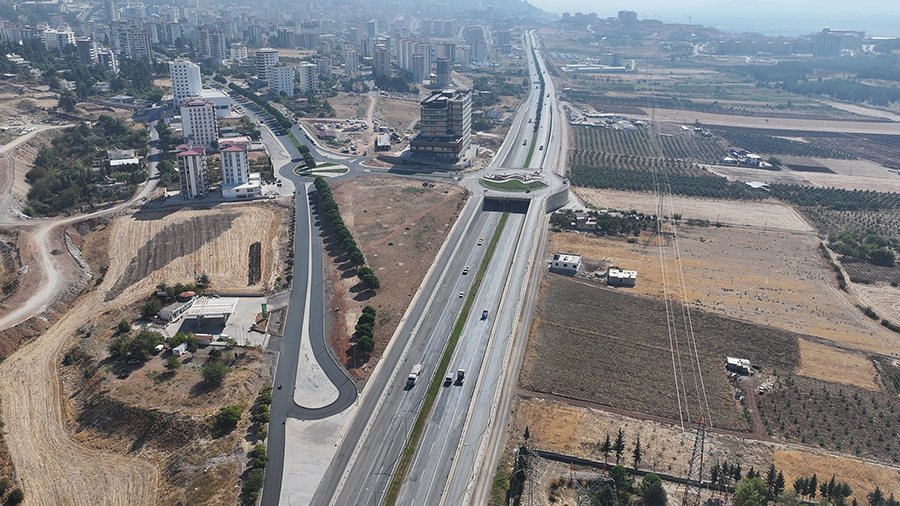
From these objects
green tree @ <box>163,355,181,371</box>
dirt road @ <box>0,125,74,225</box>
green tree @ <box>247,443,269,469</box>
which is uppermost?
dirt road @ <box>0,125,74,225</box>

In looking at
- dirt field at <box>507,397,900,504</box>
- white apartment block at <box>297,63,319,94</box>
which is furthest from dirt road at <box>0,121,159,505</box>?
white apartment block at <box>297,63,319,94</box>

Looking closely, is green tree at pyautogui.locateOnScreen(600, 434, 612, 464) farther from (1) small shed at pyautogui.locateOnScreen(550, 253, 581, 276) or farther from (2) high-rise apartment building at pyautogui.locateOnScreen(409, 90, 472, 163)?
(2) high-rise apartment building at pyautogui.locateOnScreen(409, 90, 472, 163)

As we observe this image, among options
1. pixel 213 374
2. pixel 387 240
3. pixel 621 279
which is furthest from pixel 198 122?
pixel 621 279

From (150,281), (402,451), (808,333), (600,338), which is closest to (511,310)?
(600,338)

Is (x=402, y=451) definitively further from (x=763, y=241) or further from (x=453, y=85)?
(x=453, y=85)

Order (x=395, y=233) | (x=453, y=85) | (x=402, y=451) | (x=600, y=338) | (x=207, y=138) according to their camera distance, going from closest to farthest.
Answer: (x=402, y=451)
(x=600, y=338)
(x=395, y=233)
(x=207, y=138)
(x=453, y=85)

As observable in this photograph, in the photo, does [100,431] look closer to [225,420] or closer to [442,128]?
[225,420]
